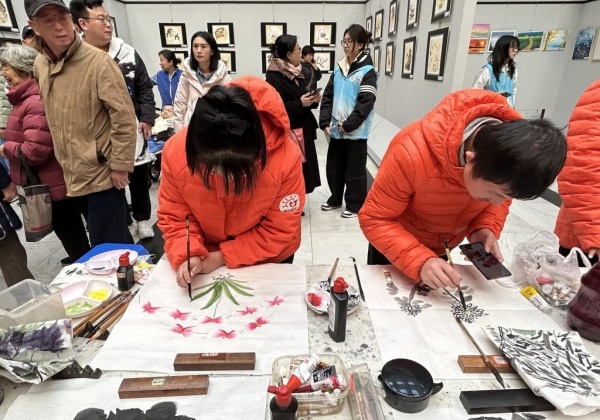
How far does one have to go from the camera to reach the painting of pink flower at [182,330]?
841 millimetres

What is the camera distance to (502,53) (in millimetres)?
3076

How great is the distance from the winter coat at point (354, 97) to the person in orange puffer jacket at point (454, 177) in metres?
1.72

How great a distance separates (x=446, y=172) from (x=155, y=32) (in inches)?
256

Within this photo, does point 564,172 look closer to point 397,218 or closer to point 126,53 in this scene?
point 397,218

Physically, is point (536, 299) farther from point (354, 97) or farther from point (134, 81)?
point (134, 81)

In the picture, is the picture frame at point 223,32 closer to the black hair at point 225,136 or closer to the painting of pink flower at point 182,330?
the black hair at point 225,136

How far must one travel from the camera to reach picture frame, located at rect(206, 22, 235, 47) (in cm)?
600

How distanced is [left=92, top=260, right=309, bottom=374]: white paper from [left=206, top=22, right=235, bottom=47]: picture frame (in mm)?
5938

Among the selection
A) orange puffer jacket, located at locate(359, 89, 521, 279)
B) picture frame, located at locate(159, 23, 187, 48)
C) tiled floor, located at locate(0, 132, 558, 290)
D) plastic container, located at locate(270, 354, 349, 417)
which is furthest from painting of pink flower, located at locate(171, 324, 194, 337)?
picture frame, located at locate(159, 23, 187, 48)

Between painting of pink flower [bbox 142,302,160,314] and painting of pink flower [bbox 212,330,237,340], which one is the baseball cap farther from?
painting of pink flower [bbox 212,330,237,340]

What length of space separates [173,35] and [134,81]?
176 inches

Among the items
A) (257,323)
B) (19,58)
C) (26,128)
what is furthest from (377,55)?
(257,323)

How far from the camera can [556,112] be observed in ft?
15.7

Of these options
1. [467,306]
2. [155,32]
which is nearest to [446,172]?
[467,306]
